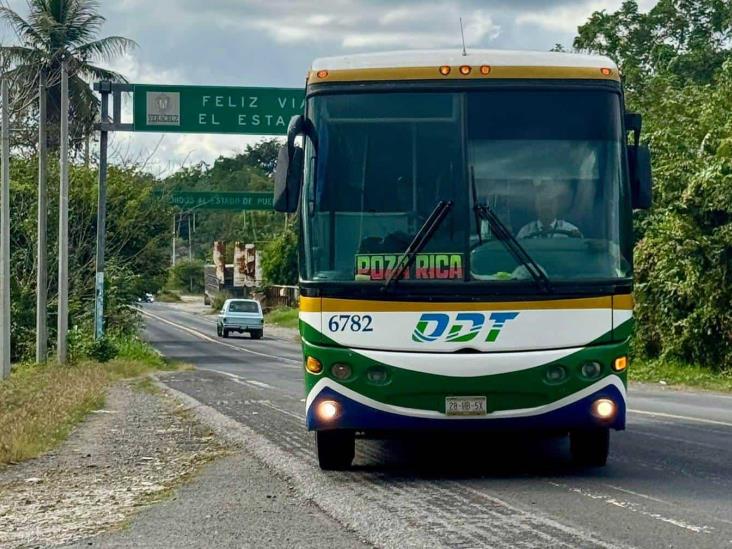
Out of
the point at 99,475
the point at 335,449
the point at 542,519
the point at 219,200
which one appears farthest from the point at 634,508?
the point at 219,200

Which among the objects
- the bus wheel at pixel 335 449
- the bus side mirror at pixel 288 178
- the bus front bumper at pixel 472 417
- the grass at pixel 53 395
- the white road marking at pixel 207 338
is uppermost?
the bus side mirror at pixel 288 178

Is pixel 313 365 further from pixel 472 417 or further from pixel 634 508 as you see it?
pixel 634 508

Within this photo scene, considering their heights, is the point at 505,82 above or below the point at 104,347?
above

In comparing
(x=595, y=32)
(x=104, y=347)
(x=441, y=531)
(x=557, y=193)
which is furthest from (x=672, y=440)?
(x=595, y=32)

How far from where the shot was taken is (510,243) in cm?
970

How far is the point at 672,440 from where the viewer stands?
1255 cm

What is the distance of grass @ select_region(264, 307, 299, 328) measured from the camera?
237 feet

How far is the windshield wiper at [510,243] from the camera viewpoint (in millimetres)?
9617

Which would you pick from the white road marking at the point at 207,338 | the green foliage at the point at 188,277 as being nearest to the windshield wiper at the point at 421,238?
the white road marking at the point at 207,338

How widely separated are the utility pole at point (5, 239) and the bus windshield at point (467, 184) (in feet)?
61.6

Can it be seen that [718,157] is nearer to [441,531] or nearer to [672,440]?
[672,440]

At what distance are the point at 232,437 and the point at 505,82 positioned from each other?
522 cm

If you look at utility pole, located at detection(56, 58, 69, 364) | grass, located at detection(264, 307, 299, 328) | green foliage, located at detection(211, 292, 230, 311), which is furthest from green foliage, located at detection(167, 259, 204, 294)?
utility pole, located at detection(56, 58, 69, 364)

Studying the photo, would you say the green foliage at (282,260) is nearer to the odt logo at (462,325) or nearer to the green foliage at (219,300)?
the green foliage at (219,300)
